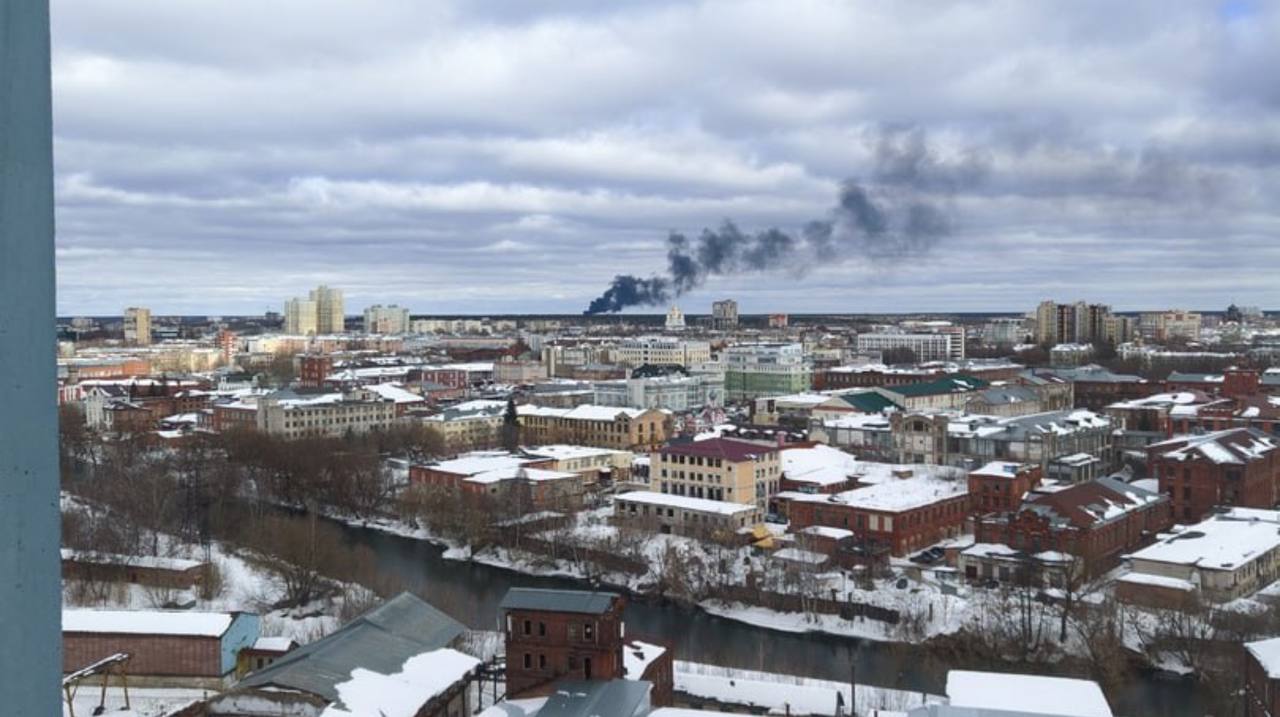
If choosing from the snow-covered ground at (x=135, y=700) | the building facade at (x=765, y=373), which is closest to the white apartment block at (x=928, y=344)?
the building facade at (x=765, y=373)

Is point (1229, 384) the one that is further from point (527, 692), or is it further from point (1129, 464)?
point (527, 692)

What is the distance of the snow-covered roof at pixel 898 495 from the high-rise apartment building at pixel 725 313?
79707 millimetres

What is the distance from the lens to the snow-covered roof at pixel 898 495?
634 inches

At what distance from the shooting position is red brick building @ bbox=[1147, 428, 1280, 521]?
56.4 feet

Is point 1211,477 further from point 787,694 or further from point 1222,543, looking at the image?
point 787,694

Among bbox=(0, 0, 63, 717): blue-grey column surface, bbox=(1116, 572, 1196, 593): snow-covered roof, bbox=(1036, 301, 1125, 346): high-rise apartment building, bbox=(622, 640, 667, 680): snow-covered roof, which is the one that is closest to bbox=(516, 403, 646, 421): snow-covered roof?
bbox=(1116, 572, 1196, 593): snow-covered roof

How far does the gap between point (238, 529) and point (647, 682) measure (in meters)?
10.8

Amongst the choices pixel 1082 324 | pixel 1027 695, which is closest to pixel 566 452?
pixel 1027 695

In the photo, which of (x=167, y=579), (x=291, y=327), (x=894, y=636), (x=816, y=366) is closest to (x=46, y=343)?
(x=894, y=636)

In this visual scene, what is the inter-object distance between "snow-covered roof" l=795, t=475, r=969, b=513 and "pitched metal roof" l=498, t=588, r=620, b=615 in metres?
7.56

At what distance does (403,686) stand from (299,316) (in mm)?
85912

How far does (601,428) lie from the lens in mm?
27188

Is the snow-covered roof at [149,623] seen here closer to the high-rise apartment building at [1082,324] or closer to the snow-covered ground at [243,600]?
the snow-covered ground at [243,600]

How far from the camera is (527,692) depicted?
9000 mm
